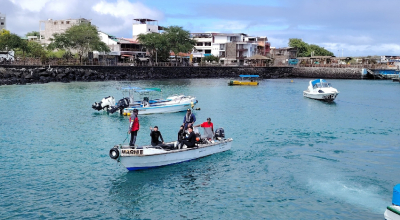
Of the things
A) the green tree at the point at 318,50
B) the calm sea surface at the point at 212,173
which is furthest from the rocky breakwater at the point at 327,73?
the calm sea surface at the point at 212,173

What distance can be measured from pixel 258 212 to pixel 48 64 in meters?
81.4

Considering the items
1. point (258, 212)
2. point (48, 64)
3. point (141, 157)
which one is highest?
point (48, 64)

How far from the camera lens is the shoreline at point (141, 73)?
76375mm

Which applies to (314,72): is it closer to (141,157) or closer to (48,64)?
(48,64)

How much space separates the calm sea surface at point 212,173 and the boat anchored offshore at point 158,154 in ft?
1.29

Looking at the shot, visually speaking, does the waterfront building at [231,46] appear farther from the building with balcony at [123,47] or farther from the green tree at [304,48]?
the building with balcony at [123,47]

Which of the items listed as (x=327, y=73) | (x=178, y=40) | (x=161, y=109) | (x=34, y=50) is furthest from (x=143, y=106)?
(x=327, y=73)

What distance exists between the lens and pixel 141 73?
95000mm

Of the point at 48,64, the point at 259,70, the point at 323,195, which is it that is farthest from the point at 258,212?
the point at 259,70

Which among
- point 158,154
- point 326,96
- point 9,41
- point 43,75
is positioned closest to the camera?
point 158,154

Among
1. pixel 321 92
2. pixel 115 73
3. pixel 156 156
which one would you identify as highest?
pixel 115 73

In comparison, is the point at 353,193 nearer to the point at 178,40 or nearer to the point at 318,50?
the point at 178,40

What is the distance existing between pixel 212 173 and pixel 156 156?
298cm

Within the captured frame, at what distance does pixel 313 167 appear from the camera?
21.9 metres
